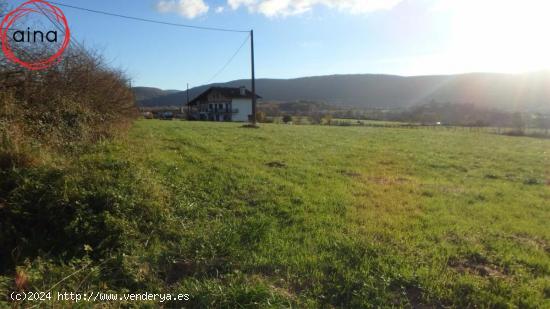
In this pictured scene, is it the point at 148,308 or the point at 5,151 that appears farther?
the point at 5,151

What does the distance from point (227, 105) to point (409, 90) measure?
83.5 metres

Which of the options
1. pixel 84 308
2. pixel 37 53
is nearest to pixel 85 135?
pixel 37 53

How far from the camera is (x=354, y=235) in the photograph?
480 centimetres

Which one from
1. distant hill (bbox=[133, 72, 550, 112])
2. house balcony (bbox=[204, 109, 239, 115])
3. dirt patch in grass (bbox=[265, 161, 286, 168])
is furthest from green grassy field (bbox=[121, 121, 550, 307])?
distant hill (bbox=[133, 72, 550, 112])

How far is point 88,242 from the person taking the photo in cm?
441

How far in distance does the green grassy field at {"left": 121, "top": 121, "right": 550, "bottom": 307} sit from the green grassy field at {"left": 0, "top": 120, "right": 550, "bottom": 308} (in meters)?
0.02

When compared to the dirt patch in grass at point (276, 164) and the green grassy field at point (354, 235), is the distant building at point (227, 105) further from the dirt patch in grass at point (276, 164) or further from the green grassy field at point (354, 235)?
the green grassy field at point (354, 235)

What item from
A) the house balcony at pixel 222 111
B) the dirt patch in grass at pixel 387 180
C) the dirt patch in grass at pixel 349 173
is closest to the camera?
the dirt patch in grass at pixel 387 180

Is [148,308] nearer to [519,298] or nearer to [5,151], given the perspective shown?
[519,298]

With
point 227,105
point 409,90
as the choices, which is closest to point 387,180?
point 227,105

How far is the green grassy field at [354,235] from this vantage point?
3479 mm

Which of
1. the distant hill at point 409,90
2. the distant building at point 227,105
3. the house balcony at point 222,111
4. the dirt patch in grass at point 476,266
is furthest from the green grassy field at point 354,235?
the distant hill at point 409,90

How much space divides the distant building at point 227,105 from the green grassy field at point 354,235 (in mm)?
57477

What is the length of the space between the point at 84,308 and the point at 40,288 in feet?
2.35
